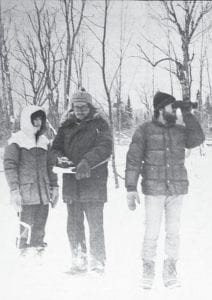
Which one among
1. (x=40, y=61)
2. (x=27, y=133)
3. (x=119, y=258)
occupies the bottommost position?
(x=119, y=258)

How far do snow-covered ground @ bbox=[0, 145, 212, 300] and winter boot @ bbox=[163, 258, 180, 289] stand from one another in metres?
0.04

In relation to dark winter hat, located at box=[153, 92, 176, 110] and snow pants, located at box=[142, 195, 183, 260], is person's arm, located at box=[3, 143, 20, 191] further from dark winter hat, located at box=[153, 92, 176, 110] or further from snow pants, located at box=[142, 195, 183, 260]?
dark winter hat, located at box=[153, 92, 176, 110]

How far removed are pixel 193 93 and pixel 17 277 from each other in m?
2.19

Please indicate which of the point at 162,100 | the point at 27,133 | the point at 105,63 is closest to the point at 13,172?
the point at 27,133

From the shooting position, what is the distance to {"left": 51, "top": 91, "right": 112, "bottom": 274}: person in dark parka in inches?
103

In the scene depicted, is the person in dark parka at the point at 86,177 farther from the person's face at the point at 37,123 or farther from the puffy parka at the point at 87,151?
the person's face at the point at 37,123

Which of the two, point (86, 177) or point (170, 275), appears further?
point (86, 177)

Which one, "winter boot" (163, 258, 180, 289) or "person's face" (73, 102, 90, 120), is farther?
"person's face" (73, 102, 90, 120)

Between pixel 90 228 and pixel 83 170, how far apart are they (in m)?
0.45

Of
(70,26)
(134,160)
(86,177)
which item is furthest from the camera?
(70,26)

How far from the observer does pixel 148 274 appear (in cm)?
245

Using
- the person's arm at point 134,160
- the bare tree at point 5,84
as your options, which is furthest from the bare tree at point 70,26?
the person's arm at point 134,160

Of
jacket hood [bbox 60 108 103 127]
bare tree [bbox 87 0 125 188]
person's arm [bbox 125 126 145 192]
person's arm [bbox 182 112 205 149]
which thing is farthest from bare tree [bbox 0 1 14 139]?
person's arm [bbox 182 112 205 149]

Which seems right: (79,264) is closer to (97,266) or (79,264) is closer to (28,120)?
(97,266)
